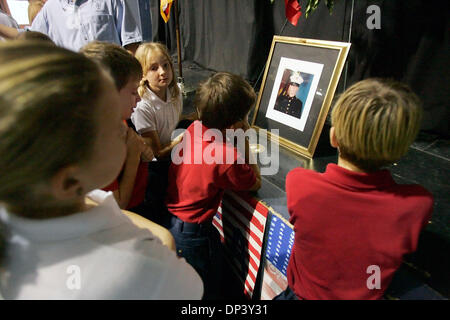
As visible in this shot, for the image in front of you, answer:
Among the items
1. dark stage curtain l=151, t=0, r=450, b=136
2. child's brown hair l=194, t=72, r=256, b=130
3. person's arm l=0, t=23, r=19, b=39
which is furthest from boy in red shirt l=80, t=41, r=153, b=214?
person's arm l=0, t=23, r=19, b=39

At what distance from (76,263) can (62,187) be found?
0.11 m

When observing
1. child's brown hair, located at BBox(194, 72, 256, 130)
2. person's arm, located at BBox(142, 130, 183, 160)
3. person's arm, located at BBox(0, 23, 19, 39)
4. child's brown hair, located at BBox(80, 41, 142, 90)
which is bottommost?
person's arm, located at BBox(142, 130, 183, 160)

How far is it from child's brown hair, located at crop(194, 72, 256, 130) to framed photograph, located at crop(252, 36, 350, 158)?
Result: 1.02 feet

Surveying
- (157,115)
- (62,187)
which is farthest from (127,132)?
(62,187)

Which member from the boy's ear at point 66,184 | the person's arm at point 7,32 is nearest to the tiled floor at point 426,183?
the boy's ear at point 66,184

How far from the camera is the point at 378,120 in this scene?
554 millimetres

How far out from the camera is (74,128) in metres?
0.35

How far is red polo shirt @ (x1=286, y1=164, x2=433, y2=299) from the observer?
0.58 metres

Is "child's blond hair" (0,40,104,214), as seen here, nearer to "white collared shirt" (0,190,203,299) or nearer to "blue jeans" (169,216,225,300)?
"white collared shirt" (0,190,203,299)

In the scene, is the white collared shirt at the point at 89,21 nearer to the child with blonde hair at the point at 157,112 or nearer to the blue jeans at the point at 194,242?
the child with blonde hair at the point at 157,112

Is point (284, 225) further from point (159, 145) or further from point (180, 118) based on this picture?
point (180, 118)
